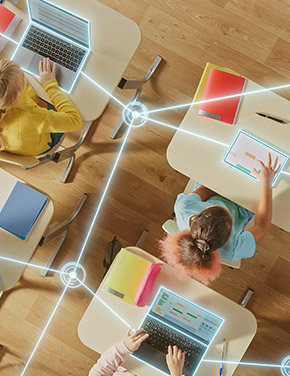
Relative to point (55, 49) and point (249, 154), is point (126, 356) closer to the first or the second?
point (249, 154)

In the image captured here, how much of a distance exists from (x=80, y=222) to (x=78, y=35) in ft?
3.97

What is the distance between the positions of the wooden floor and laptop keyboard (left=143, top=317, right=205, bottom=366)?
2.42 ft

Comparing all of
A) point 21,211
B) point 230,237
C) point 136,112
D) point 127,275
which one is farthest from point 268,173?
point 21,211

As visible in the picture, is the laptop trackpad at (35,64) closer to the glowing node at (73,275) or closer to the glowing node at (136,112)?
the glowing node at (136,112)

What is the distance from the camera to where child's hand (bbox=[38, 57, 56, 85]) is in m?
1.78

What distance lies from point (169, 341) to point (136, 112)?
144 centimetres

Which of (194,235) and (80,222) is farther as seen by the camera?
(80,222)

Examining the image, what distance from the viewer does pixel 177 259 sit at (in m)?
1.53

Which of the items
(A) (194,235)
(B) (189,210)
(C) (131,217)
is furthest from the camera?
(C) (131,217)

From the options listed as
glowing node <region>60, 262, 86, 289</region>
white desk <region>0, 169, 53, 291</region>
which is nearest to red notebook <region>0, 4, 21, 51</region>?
white desk <region>0, 169, 53, 291</region>

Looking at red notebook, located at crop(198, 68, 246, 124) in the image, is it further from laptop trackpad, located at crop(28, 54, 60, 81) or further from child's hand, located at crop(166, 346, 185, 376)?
child's hand, located at crop(166, 346, 185, 376)

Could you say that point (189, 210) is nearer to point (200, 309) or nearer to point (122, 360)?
point (200, 309)

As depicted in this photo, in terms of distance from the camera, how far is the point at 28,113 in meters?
1.64

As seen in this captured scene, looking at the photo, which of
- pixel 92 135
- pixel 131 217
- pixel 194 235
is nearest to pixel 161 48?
pixel 92 135
